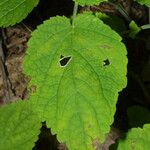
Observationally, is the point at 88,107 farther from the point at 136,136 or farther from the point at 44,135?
the point at 44,135

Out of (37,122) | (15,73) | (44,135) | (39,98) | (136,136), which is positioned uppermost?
(39,98)

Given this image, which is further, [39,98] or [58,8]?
[58,8]

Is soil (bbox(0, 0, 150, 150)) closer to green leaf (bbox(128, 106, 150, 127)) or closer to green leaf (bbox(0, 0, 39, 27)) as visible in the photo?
green leaf (bbox(128, 106, 150, 127))

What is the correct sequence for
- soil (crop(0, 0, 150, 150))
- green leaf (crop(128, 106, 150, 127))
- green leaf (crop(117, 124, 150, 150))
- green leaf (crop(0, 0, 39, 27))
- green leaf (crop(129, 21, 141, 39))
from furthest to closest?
soil (crop(0, 0, 150, 150)) → green leaf (crop(128, 106, 150, 127)) → green leaf (crop(129, 21, 141, 39)) → green leaf (crop(117, 124, 150, 150)) → green leaf (crop(0, 0, 39, 27))

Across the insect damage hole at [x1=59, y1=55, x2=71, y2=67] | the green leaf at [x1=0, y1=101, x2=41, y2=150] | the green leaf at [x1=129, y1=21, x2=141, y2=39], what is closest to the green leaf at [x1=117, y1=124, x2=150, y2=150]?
the green leaf at [x1=0, y1=101, x2=41, y2=150]

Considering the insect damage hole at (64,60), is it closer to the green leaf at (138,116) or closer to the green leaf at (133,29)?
the green leaf at (133,29)

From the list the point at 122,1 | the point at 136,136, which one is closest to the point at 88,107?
the point at 136,136

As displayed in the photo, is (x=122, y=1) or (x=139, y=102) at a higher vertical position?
(x=122, y=1)
